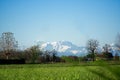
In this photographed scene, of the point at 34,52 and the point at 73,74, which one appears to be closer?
the point at 73,74

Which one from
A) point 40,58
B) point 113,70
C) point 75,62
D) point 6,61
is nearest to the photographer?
point 113,70

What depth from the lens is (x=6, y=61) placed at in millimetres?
69062

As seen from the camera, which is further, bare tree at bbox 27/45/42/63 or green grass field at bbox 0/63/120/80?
bare tree at bbox 27/45/42/63

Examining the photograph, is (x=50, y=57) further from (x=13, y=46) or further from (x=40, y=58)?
(x=13, y=46)

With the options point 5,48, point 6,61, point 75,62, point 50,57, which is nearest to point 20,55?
point 50,57

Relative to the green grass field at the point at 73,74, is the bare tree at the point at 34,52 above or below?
above

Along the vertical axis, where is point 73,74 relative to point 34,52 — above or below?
below

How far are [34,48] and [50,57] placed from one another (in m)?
6.98

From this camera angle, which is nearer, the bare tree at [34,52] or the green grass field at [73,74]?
the green grass field at [73,74]

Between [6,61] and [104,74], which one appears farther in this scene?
[6,61]

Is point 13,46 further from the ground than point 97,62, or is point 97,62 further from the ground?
point 13,46

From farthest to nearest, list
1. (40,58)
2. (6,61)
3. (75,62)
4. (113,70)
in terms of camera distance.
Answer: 1. (40,58)
2. (6,61)
3. (75,62)
4. (113,70)

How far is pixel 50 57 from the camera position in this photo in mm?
100938

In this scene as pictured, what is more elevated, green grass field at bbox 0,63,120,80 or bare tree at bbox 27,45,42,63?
Answer: bare tree at bbox 27,45,42,63
